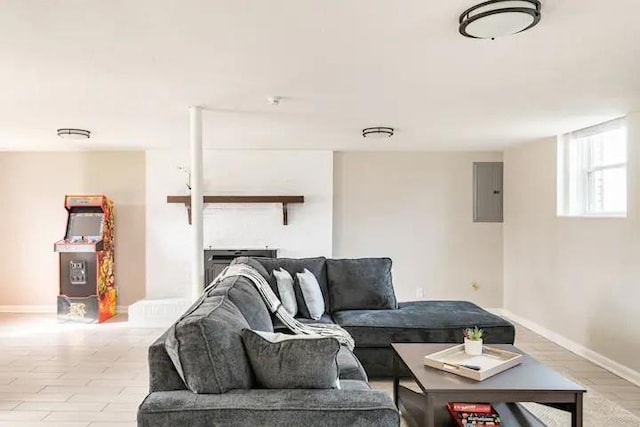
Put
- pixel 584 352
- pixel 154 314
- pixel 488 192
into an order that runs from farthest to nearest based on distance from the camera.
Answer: pixel 488 192 < pixel 154 314 < pixel 584 352

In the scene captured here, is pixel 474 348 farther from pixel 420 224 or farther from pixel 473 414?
pixel 420 224

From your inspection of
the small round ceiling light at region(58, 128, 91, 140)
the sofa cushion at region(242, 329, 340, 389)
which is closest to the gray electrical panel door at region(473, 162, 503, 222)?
the small round ceiling light at region(58, 128, 91, 140)

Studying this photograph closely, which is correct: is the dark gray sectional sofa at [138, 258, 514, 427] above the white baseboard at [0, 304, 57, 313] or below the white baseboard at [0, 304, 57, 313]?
above

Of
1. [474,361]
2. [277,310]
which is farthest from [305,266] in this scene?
[474,361]

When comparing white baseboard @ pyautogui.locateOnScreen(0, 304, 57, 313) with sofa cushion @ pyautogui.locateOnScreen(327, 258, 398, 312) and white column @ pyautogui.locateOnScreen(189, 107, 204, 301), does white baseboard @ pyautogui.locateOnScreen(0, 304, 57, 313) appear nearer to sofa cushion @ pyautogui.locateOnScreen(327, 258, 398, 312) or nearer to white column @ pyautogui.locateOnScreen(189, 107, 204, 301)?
white column @ pyautogui.locateOnScreen(189, 107, 204, 301)

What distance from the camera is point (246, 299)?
2.76m

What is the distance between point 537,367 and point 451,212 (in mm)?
4039

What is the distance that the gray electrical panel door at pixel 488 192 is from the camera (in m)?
6.54

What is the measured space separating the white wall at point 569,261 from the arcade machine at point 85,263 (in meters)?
Answer: 5.20

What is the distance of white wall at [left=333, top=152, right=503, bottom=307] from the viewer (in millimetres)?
6535

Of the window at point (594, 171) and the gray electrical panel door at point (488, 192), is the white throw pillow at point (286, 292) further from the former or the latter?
the gray electrical panel door at point (488, 192)

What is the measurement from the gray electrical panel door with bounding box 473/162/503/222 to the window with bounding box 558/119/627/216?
1425 millimetres

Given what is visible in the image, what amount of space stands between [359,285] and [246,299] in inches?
69.3

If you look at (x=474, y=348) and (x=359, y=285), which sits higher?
(x=359, y=285)
